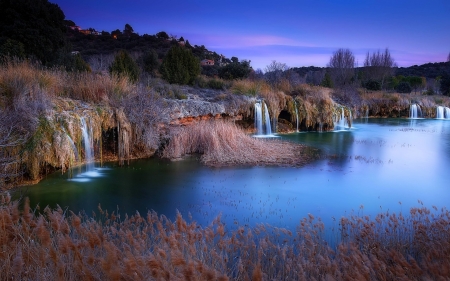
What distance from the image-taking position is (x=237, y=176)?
10812mm

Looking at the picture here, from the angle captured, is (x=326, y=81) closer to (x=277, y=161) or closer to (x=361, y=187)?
(x=277, y=161)

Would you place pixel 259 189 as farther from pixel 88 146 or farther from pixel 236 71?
pixel 236 71

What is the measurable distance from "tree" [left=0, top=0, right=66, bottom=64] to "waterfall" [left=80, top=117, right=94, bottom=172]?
12.0 metres

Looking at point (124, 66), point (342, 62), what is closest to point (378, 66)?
point (342, 62)

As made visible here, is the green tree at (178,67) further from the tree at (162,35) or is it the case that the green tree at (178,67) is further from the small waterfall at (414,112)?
the tree at (162,35)

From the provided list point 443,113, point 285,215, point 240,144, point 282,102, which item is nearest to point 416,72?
point 443,113

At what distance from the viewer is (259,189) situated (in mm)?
9430

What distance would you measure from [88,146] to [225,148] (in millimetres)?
5093

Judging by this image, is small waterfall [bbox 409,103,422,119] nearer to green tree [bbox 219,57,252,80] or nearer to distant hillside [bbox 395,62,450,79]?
green tree [bbox 219,57,252,80]

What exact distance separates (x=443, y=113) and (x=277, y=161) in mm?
29908

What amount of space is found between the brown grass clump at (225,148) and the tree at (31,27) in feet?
39.7

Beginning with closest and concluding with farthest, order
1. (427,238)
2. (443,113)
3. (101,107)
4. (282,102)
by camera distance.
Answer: (427,238)
(101,107)
(282,102)
(443,113)

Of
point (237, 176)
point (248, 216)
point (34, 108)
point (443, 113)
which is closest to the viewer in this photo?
point (248, 216)

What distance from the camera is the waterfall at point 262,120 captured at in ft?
64.2
